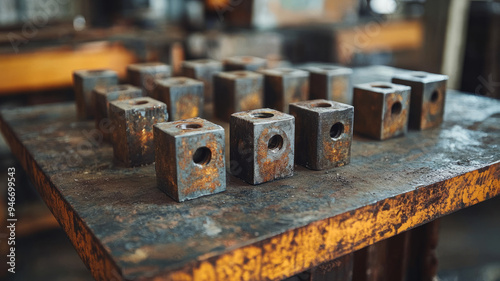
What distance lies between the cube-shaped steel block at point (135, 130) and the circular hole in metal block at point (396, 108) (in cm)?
65

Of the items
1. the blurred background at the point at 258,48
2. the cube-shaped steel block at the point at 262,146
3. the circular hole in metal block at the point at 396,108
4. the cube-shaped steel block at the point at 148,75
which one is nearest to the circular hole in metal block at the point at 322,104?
the cube-shaped steel block at the point at 262,146

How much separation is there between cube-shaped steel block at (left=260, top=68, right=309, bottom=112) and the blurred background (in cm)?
74

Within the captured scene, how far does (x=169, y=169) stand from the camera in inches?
35.3

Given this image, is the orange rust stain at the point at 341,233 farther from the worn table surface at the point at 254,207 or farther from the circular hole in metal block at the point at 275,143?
the circular hole in metal block at the point at 275,143

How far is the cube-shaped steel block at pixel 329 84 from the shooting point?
1546 mm

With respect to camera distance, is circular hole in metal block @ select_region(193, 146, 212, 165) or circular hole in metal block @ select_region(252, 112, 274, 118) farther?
circular hole in metal block @ select_region(252, 112, 274, 118)

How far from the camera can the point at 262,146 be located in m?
0.96

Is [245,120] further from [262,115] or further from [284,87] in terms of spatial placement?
[284,87]

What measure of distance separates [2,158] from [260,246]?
2.47 metres

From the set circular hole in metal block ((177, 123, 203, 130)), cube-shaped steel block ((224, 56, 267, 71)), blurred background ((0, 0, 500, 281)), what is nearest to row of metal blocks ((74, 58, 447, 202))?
circular hole in metal block ((177, 123, 203, 130))

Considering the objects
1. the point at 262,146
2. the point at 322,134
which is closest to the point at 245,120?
the point at 262,146

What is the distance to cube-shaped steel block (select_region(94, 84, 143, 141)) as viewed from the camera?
130 cm

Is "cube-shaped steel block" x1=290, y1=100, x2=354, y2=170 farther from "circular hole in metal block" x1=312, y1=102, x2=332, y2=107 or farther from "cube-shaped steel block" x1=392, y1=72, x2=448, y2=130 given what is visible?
"cube-shaped steel block" x1=392, y1=72, x2=448, y2=130

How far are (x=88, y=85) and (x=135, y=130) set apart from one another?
0.50 m
